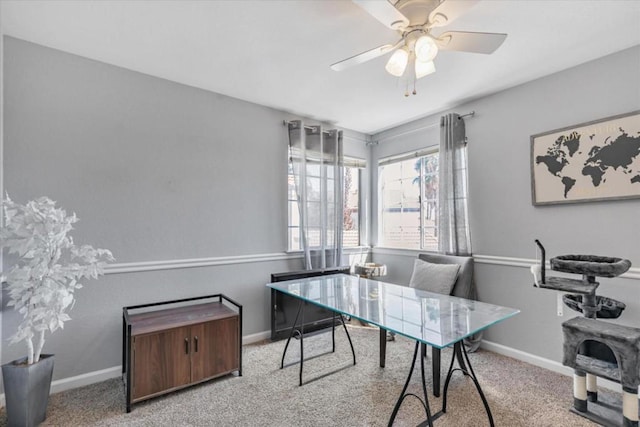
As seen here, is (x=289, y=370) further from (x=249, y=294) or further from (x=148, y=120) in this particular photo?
(x=148, y=120)

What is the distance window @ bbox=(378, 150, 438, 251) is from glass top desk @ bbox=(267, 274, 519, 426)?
1.49 meters

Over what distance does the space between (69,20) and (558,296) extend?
13.5 ft

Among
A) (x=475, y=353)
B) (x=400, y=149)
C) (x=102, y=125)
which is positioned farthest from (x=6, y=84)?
(x=475, y=353)

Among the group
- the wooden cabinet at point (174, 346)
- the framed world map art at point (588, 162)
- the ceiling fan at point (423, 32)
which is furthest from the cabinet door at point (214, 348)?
the framed world map art at point (588, 162)

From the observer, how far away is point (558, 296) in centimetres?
244

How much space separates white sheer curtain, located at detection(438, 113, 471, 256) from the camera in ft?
10.2

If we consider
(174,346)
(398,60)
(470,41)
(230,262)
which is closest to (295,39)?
(398,60)

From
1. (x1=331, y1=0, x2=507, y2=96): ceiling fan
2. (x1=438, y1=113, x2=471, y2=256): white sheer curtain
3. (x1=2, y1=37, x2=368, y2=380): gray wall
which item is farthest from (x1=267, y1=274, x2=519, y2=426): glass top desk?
(x1=331, y1=0, x2=507, y2=96): ceiling fan

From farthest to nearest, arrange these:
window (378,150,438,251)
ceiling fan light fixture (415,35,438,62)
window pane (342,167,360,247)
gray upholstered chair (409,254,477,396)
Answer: window pane (342,167,360,247)
window (378,150,438,251)
gray upholstered chair (409,254,477,396)
ceiling fan light fixture (415,35,438,62)

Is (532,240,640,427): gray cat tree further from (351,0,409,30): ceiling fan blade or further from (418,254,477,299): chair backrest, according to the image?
(351,0,409,30): ceiling fan blade

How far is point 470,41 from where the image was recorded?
1.71 m

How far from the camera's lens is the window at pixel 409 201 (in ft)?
12.1

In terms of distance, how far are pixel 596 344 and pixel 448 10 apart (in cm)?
241

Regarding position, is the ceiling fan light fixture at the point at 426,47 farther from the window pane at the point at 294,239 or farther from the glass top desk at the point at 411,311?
the window pane at the point at 294,239
